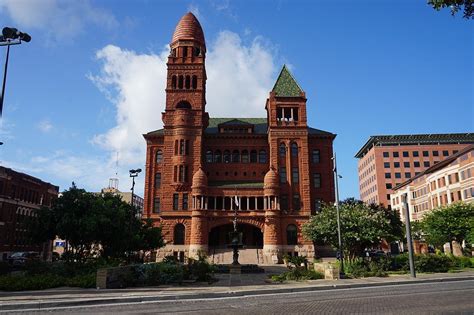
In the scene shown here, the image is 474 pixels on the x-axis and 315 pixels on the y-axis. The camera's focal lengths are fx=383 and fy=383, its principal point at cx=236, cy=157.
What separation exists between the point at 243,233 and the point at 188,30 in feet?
115

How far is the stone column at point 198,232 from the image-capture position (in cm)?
5353

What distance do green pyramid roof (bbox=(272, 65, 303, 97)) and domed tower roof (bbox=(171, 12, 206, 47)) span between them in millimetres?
14916

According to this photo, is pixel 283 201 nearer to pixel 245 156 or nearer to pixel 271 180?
pixel 271 180

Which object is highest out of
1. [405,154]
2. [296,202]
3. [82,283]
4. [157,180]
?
[405,154]

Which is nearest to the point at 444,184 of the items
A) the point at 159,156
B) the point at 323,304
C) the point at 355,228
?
the point at 355,228

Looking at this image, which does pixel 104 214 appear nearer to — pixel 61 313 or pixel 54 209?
pixel 54 209

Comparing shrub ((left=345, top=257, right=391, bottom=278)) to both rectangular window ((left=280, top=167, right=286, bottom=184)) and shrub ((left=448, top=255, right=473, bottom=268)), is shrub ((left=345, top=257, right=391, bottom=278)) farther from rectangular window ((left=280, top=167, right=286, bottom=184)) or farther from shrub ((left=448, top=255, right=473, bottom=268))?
rectangular window ((left=280, top=167, right=286, bottom=184))

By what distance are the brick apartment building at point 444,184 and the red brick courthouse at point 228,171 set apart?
15.9 meters

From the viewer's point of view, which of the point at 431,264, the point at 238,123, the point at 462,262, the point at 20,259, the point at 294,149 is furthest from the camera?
the point at 238,123

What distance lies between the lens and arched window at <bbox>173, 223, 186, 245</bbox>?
55281 millimetres

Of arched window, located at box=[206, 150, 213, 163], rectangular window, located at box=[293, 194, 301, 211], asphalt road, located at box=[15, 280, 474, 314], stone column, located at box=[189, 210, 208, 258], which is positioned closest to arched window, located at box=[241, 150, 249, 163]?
arched window, located at box=[206, 150, 213, 163]

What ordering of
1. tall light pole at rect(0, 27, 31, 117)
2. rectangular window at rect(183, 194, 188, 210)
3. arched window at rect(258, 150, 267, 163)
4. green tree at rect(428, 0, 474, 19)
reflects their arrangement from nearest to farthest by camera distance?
green tree at rect(428, 0, 474, 19), tall light pole at rect(0, 27, 31, 117), rectangular window at rect(183, 194, 188, 210), arched window at rect(258, 150, 267, 163)

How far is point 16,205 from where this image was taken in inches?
2498

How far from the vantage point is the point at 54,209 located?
34.8 meters
